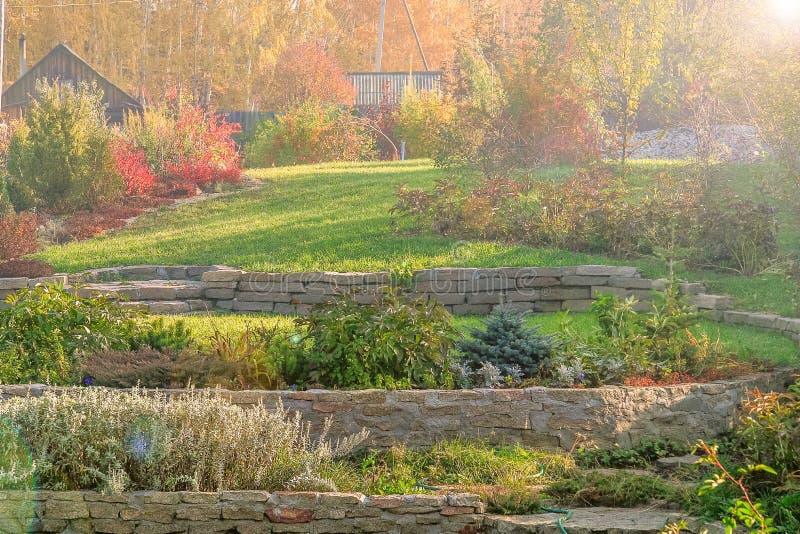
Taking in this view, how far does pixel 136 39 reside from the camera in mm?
37281

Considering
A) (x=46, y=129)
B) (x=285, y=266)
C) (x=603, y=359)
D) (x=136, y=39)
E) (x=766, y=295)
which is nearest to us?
(x=603, y=359)

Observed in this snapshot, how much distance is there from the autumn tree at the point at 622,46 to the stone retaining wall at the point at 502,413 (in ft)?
28.7

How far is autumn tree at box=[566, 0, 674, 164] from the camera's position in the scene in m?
14.6

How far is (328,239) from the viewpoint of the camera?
1173 centimetres

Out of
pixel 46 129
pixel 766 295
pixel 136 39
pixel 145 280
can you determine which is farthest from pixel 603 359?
pixel 136 39

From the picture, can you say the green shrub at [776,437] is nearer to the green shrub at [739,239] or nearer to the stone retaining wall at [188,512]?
the stone retaining wall at [188,512]

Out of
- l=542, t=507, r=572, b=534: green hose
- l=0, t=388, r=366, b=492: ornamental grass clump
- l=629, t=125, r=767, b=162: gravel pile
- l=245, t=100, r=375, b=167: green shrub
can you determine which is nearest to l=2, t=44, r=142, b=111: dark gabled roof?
l=245, t=100, r=375, b=167: green shrub

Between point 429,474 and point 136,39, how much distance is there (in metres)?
35.0

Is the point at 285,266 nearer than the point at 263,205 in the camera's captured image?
Yes

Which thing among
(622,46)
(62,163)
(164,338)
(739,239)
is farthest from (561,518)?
(62,163)

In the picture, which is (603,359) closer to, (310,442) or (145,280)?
(310,442)

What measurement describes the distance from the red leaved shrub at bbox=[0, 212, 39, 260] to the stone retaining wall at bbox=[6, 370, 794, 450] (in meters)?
6.36

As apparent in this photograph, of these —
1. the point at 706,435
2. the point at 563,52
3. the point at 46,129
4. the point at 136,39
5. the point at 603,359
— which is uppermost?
the point at 136,39

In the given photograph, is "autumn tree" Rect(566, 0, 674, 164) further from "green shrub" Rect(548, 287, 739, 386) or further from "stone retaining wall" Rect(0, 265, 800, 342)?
"green shrub" Rect(548, 287, 739, 386)
